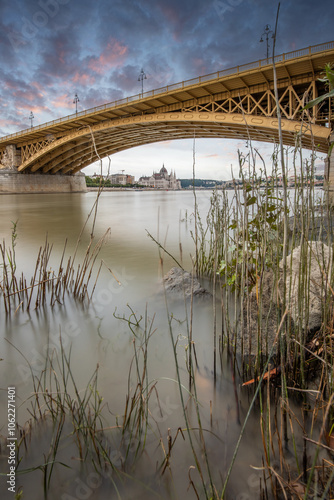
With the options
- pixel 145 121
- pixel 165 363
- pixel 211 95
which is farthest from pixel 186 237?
pixel 145 121

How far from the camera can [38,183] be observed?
123 feet

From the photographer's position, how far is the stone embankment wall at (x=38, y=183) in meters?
33.8

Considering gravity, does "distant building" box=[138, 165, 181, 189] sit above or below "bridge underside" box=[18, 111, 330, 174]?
above

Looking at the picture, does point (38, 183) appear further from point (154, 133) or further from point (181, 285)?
point (181, 285)

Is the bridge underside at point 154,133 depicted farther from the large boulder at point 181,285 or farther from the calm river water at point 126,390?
the calm river water at point 126,390

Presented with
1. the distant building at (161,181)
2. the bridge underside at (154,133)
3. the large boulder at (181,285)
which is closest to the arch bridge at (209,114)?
the bridge underside at (154,133)

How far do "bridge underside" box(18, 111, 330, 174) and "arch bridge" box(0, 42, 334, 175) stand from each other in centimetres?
6

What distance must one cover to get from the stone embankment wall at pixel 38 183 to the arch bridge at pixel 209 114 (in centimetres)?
125

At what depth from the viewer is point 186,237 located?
277 inches

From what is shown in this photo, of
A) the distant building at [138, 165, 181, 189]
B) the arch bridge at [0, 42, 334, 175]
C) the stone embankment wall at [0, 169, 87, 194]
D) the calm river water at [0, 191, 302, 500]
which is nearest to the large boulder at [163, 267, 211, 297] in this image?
the calm river water at [0, 191, 302, 500]

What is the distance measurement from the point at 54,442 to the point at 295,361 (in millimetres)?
1311

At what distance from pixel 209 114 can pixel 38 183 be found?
92.7 feet

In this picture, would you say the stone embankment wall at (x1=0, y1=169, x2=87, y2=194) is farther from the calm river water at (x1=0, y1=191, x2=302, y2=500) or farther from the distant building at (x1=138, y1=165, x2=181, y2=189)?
the distant building at (x1=138, y1=165, x2=181, y2=189)

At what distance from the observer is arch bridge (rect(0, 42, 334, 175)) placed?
1416cm
